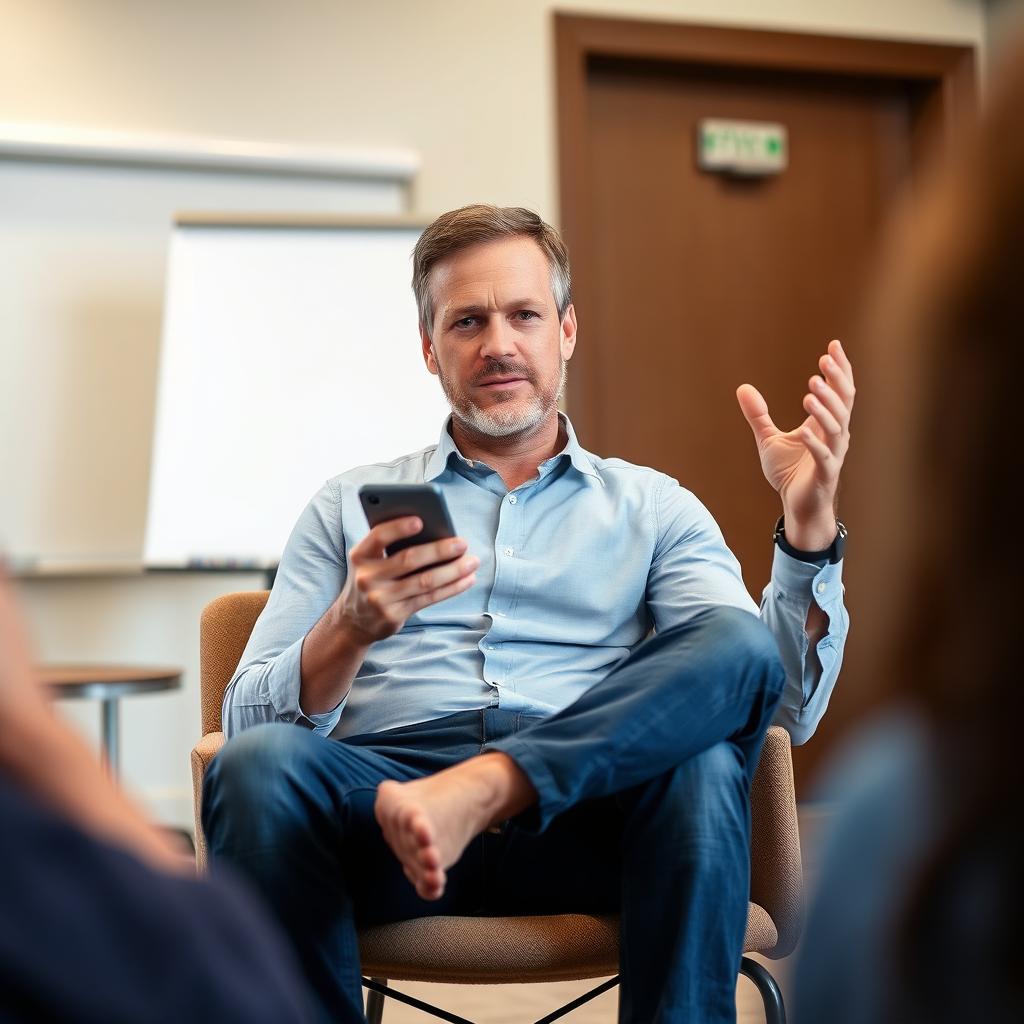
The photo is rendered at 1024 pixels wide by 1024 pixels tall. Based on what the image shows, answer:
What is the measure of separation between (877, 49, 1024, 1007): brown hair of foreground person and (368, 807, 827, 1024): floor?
1854 mm

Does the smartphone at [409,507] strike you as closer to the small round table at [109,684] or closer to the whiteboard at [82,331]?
the small round table at [109,684]

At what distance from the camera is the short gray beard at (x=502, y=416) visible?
1927mm

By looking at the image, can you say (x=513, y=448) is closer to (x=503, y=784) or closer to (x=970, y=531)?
(x=503, y=784)

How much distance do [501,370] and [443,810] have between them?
2.80 feet

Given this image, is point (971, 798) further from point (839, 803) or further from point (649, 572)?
point (649, 572)

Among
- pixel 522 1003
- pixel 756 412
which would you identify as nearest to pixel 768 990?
pixel 756 412

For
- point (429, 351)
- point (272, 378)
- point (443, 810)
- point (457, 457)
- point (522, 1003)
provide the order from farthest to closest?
point (272, 378), point (522, 1003), point (429, 351), point (457, 457), point (443, 810)

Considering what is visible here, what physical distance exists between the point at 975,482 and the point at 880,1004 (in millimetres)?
184

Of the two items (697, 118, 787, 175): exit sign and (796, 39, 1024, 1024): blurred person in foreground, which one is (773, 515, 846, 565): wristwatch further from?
(697, 118, 787, 175): exit sign

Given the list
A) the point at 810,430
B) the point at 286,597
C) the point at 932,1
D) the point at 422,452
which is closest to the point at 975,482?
the point at 810,430

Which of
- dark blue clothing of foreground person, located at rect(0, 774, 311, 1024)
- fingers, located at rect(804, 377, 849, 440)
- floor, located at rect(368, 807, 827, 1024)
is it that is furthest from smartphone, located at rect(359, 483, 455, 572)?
floor, located at rect(368, 807, 827, 1024)

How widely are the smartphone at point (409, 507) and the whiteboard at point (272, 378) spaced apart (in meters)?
1.68

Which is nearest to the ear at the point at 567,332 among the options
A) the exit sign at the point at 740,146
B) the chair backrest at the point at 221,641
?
the chair backrest at the point at 221,641

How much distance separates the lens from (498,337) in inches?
77.1
